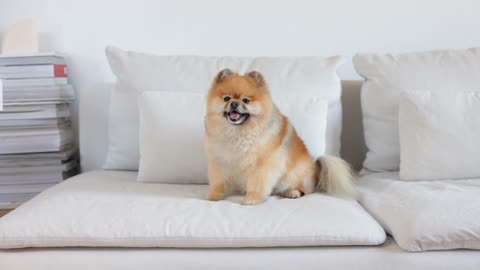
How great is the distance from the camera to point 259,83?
1413 millimetres

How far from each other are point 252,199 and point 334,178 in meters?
0.27

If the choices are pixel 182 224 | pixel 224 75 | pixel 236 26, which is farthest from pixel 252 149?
pixel 236 26

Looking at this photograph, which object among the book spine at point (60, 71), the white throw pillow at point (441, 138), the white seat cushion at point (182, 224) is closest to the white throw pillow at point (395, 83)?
the white throw pillow at point (441, 138)

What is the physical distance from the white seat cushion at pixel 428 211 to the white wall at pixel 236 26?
2.43ft

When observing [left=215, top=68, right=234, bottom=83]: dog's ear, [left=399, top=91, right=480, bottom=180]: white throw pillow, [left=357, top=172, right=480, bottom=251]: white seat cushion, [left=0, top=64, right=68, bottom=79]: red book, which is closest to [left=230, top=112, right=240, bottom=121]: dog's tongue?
[left=215, top=68, right=234, bottom=83]: dog's ear

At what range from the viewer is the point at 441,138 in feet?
5.19

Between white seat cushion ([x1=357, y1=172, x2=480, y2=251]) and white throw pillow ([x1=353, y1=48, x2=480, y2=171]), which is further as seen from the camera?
white throw pillow ([x1=353, y1=48, x2=480, y2=171])

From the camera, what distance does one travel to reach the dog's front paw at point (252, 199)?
135cm

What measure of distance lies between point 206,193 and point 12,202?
87 centimetres

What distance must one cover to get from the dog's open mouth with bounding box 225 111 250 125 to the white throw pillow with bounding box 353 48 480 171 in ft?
1.99

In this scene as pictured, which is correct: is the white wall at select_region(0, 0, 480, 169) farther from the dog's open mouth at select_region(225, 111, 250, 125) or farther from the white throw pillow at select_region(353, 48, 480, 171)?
the dog's open mouth at select_region(225, 111, 250, 125)

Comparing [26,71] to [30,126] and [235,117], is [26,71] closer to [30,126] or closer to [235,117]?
[30,126]

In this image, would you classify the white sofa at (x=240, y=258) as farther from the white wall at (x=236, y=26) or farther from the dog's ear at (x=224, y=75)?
the white wall at (x=236, y=26)

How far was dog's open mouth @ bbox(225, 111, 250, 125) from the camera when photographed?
1.37m
